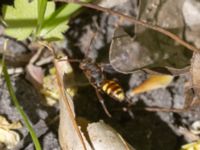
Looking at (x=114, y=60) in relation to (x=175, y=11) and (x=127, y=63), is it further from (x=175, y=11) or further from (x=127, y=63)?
(x=175, y=11)

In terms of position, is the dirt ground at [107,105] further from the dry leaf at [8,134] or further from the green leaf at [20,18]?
the green leaf at [20,18]

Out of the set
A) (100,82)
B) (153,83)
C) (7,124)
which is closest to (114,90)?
(100,82)

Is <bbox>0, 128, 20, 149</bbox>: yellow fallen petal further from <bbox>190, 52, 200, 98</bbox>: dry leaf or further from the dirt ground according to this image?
<bbox>190, 52, 200, 98</bbox>: dry leaf

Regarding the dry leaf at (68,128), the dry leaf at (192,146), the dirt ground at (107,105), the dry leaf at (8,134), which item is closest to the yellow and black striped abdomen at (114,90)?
the dirt ground at (107,105)

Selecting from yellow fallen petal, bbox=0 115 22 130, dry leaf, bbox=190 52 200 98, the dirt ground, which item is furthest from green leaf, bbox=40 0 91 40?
dry leaf, bbox=190 52 200 98

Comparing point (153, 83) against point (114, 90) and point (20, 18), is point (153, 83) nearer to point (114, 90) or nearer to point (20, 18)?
point (114, 90)
